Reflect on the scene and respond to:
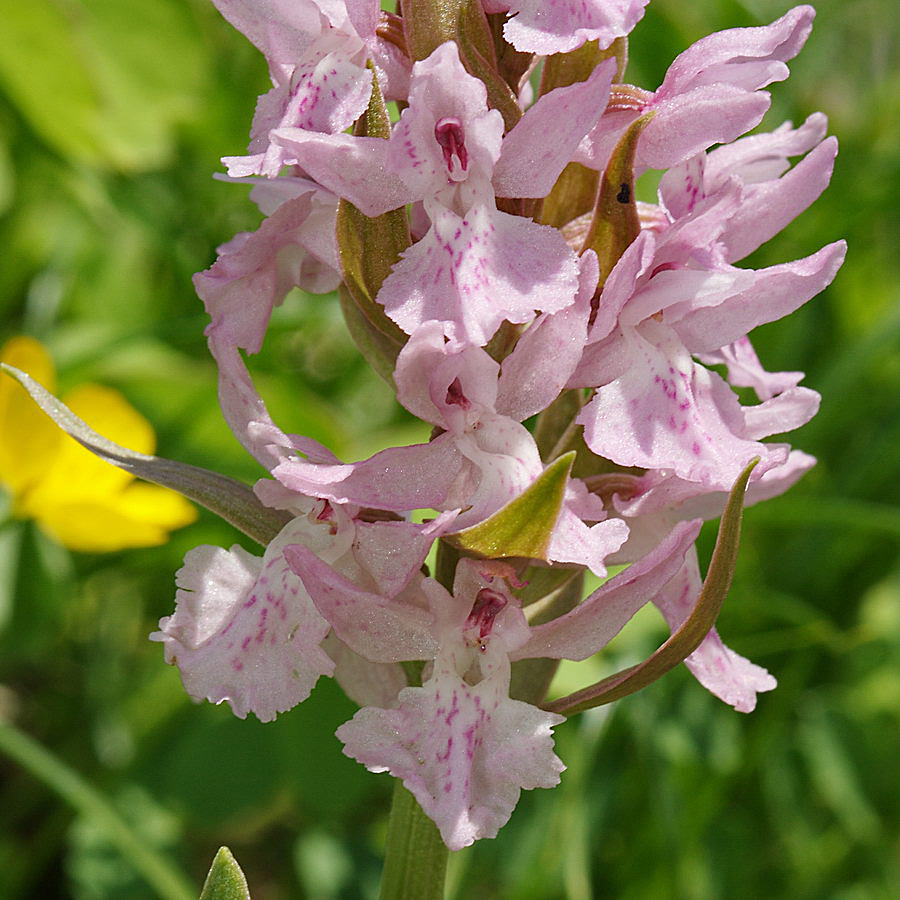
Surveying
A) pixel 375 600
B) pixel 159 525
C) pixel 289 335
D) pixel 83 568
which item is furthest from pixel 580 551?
pixel 289 335

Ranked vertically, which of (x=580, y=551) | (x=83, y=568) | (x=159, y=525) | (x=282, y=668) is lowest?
(x=83, y=568)

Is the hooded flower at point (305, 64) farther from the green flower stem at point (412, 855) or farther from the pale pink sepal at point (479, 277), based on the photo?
the green flower stem at point (412, 855)

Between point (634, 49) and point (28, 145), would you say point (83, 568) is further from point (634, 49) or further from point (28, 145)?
point (634, 49)

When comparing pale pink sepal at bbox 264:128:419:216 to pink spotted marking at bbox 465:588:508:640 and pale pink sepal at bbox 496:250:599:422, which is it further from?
pink spotted marking at bbox 465:588:508:640

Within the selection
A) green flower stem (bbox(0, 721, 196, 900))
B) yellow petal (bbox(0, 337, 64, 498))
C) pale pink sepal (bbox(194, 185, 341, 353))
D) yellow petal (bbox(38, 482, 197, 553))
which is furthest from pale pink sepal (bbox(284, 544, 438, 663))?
yellow petal (bbox(0, 337, 64, 498))

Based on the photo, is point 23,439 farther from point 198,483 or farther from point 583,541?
point 583,541

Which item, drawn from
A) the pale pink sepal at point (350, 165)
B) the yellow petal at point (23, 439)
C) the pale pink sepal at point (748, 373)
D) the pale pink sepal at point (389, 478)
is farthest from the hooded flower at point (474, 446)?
the yellow petal at point (23, 439)

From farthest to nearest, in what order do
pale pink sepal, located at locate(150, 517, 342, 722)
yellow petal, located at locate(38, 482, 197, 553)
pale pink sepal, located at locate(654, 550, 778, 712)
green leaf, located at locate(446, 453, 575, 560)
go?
yellow petal, located at locate(38, 482, 197, 553)
pale pink sepal, located at locate(654, 550, 778, 712)
pale pink sepal, located at locate(150, 517, 342, 722)
green leaf, located at locate(446, 453, 575, 560)
